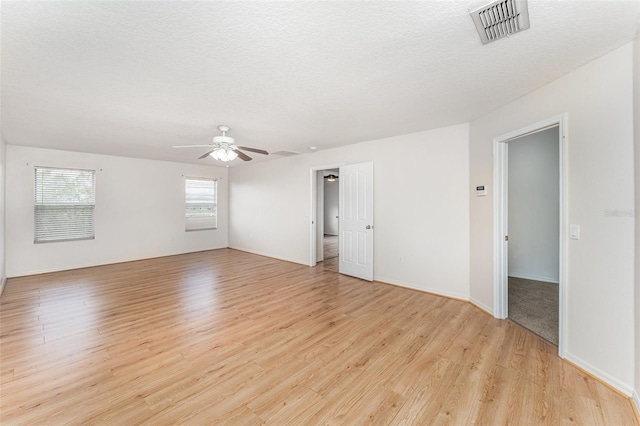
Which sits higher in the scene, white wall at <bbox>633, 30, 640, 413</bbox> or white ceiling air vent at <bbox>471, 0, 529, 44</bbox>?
white ceiling air vent at <bbox>471, 0, 529, 44</bbox>

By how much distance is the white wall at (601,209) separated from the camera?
199cm

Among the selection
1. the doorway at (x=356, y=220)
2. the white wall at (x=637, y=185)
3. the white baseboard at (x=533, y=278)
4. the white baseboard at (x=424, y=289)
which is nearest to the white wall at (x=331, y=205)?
the doorway at (x=356, y=220)

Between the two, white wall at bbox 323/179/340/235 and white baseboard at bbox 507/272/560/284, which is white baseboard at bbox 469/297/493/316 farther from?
white wall at bbox 323/179/340/235

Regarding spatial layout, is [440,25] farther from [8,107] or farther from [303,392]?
[8,107]

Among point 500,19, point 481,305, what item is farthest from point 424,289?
point 500,19

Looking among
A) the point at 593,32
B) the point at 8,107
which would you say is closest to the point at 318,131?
the point at 593,32

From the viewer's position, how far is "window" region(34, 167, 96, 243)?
5.44 meters

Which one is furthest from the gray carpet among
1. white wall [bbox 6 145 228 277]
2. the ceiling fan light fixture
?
white wall [bbox 6 145 228 277]

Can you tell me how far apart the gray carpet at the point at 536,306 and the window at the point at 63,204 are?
8388 mm

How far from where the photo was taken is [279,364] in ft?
7.75

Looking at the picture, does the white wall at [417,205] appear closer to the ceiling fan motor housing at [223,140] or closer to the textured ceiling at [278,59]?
the textured ceiling at [278,59]

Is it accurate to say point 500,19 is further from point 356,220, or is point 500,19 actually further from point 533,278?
point 533,278

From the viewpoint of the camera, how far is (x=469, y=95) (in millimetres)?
2865

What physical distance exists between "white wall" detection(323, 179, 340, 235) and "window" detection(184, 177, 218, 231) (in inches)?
196
